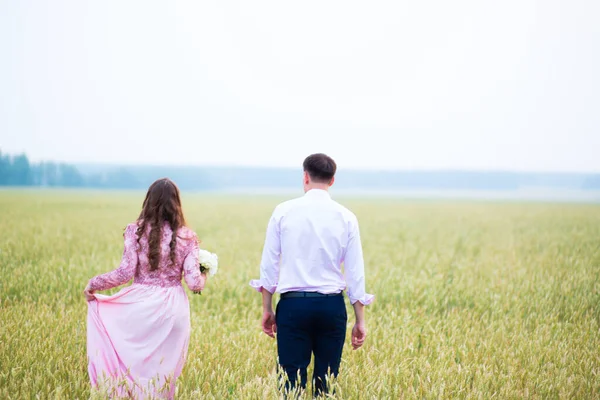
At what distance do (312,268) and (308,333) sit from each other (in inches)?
19.7

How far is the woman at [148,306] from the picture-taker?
4.21 meters

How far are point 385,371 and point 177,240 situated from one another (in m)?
2.47

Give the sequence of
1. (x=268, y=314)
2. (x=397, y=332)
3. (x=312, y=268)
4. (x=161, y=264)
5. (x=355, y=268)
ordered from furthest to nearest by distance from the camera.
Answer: (x=397, y=332) < (x=161, y=264) < (x=268, y=314) < (x=355, y=268) < (x=312, y=268)

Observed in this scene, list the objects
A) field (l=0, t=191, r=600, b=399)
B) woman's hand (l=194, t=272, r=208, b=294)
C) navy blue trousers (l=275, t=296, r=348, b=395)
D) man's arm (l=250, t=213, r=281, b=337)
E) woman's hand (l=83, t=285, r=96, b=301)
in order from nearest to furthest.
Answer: navy blue trousers (l=275, t=296, r=348, b=395) < man's arm (l=250, t=213, r=281, b=337) < woman's hand (l=194, t=272, r=208, b=294) < woman's hand (l=83, t=285, r=96, b=301) < field (l=0, t=191, r=600, b=399)

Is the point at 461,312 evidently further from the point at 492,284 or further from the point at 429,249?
the point at 429,249

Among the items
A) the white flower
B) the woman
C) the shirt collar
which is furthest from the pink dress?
the shirt collar

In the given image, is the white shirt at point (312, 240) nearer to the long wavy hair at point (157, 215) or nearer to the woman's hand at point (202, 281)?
the woman's hand at point (202, 281)

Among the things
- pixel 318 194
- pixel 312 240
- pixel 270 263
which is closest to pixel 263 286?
pixel 270 263

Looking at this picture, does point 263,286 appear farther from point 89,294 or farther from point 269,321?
point 89,294

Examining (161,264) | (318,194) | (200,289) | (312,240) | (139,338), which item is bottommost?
(139,338)

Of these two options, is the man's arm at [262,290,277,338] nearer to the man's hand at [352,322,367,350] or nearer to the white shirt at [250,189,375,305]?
the white shirt at [250,189,375,305]

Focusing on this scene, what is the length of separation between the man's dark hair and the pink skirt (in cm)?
149

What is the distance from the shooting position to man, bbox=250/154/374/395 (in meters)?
3.88

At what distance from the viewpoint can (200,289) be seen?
431 cm
